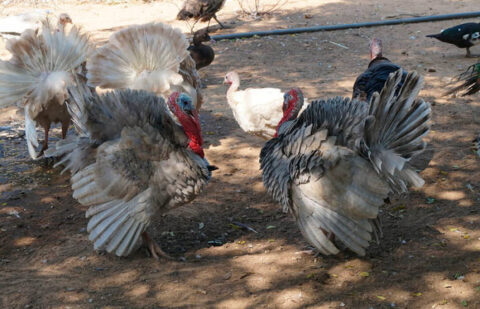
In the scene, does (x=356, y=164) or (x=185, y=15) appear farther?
(x=185, y=15)

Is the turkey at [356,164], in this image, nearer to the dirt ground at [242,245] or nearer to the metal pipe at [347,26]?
the dirt ground at [242,245]

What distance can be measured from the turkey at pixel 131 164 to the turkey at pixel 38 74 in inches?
61.0

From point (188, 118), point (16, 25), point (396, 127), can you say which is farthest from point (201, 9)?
point (396, 127)

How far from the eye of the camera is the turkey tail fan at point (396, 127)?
4.04m

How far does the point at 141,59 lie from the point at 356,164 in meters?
3.04

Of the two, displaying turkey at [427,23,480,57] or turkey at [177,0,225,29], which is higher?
turkey at [177,0,225,29]

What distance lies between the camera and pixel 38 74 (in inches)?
249

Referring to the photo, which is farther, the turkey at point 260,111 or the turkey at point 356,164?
the turkey at point 260,111

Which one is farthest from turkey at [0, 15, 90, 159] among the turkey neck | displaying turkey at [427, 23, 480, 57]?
displaying turkey at [427, 23, 480, 57]

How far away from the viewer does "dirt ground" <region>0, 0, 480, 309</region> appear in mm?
3842

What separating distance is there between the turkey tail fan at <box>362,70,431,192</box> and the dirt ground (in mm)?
700

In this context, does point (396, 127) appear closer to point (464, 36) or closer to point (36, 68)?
point (36, 68)

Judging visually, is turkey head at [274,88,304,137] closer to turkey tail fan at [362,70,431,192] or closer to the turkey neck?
turkey tail fan at [362,70,431,192]

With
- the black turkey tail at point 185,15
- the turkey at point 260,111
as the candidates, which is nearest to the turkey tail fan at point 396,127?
the turkey at point 260,111
